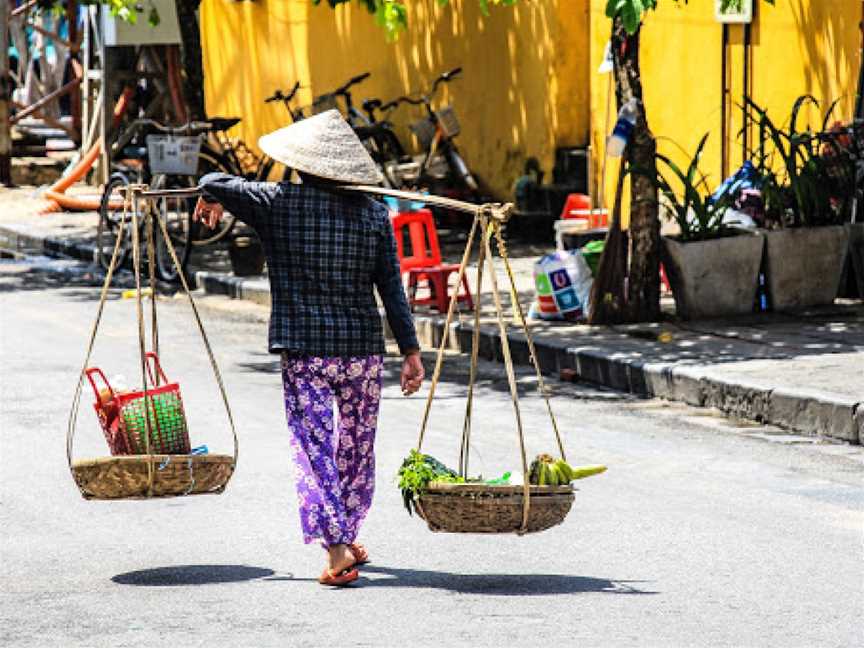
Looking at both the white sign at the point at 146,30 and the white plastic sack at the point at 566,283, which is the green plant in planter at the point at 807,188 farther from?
the white sign at the point at 146,30

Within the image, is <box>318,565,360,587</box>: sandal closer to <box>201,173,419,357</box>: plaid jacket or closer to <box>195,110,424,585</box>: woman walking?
<box>195,110,424,585</box>: woman walking

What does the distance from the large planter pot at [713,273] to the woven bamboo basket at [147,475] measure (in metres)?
6.40

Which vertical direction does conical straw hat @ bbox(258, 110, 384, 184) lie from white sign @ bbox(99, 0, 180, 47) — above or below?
below

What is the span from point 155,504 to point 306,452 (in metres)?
1.63

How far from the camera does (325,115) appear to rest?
6828 mm

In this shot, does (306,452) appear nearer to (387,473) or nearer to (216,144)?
(387,473)

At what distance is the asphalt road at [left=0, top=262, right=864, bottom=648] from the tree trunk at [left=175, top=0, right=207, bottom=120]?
8935mm

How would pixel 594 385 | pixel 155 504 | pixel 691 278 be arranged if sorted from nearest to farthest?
pixel 155 504, pixel 594 385, pixel 691 278

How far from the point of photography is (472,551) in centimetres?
717

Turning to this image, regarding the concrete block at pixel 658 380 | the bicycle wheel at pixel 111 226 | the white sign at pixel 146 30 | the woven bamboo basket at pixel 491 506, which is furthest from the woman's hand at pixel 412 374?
the white sign at pixel 146 30

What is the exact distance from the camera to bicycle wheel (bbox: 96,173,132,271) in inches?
693

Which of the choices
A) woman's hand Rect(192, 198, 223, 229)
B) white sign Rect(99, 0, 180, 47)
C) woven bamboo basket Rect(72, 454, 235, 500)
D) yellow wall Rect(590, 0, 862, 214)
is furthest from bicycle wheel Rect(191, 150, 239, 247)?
woven bamboo basket Rect(72, 454, 235, 500)

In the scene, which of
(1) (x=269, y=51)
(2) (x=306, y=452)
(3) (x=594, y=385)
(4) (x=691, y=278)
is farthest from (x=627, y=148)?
(1) (x=269, y=51)

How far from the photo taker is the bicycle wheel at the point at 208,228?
1828 centimetres
